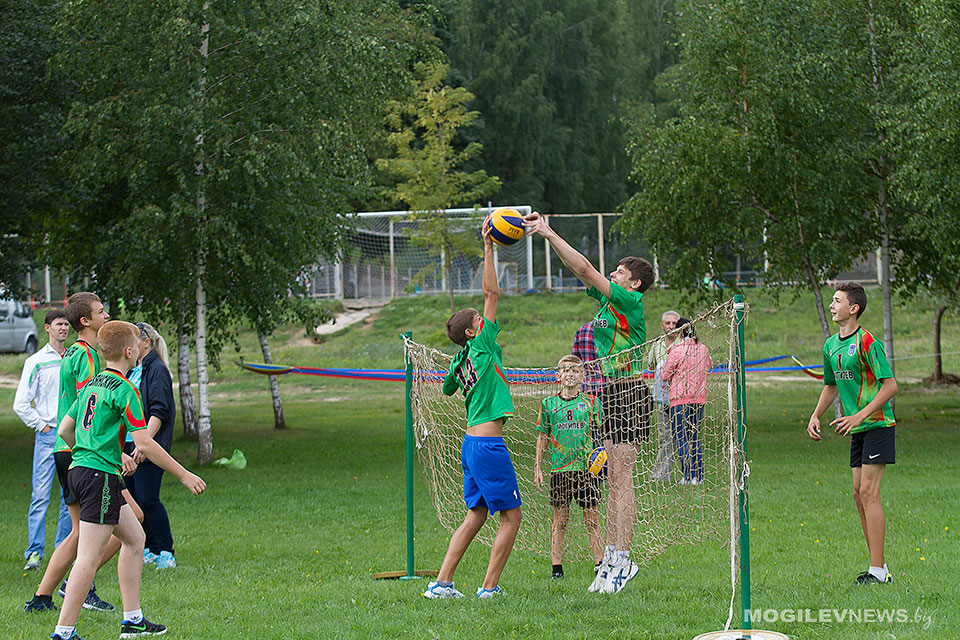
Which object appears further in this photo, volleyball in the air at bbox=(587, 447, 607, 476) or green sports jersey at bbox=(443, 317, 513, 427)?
volleyball in the air at bbox=(587, 447, 607, 476)

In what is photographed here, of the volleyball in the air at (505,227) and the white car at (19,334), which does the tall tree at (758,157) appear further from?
the white car at (19,334)

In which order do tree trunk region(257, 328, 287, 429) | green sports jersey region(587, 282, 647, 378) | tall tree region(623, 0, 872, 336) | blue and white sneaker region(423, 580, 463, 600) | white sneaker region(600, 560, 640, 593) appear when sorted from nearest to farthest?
green sports jersey region(587, 282, 647, 378)
blue and white sneaker region(423, 580, 463, 600)
white sneaker region(600, 560, 640, 593)
tall tree region(623, 0, 872, 336)
tree trunk region(257, 328, 287, 429)

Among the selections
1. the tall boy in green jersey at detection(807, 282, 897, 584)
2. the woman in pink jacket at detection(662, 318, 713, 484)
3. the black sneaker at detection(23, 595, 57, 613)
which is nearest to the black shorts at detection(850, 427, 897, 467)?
the tall boy in green jersey at detection(807, 282, 897, 584)

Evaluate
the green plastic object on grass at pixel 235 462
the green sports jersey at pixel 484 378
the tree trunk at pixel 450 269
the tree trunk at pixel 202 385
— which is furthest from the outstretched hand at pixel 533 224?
the tree trunk at pixel 450 269

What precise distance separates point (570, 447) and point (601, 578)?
2.93 ft

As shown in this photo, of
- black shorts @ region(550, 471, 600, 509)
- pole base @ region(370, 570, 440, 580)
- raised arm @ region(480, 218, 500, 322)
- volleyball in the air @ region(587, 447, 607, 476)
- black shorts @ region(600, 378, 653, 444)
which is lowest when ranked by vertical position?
pole base @ region(370, 570, 440, 580)

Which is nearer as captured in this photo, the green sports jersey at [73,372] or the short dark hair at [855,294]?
the green sports jersey at [73,372]

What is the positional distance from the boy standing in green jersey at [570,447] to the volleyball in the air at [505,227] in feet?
3.48

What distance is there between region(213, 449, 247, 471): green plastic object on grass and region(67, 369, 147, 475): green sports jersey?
8.28 meters

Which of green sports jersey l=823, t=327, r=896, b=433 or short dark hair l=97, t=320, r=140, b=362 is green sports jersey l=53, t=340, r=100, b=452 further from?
green sports jersey l=823, t=327, r=896, b=433

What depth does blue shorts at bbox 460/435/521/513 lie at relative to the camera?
598 centimetres

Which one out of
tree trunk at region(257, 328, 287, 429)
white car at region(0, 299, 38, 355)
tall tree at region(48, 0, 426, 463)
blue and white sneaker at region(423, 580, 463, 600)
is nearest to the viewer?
blue and white sneaker at region(423, 580, 463, 600)

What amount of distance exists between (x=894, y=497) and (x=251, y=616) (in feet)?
22.6

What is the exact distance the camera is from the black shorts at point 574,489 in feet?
21.9
